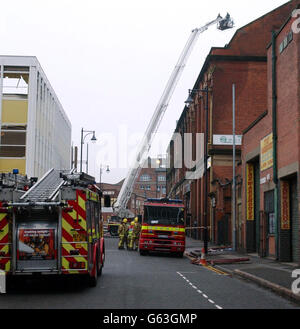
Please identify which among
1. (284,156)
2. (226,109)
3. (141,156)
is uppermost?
(226,109)

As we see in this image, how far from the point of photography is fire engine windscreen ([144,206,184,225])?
2984cm

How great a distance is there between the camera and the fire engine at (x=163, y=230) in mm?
29450

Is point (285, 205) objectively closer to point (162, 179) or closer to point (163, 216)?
point (163, 216)

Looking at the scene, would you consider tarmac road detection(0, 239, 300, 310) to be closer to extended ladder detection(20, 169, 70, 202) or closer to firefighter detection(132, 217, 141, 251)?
extended ladder detection(20, 169, 70, 202)

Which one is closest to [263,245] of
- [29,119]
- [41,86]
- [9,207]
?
[9,207]

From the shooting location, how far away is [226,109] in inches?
1863

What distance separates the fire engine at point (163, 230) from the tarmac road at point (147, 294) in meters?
10.2

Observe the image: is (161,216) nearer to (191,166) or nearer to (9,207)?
(9,207)

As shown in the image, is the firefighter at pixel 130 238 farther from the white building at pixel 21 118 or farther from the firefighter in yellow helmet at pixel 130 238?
the white building at pixel 21 118

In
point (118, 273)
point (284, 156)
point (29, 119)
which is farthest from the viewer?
point (29, 119)

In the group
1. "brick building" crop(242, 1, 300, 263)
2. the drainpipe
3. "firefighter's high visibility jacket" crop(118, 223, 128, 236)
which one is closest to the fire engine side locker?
"brick building" crop(242, 1, 300, 263)
